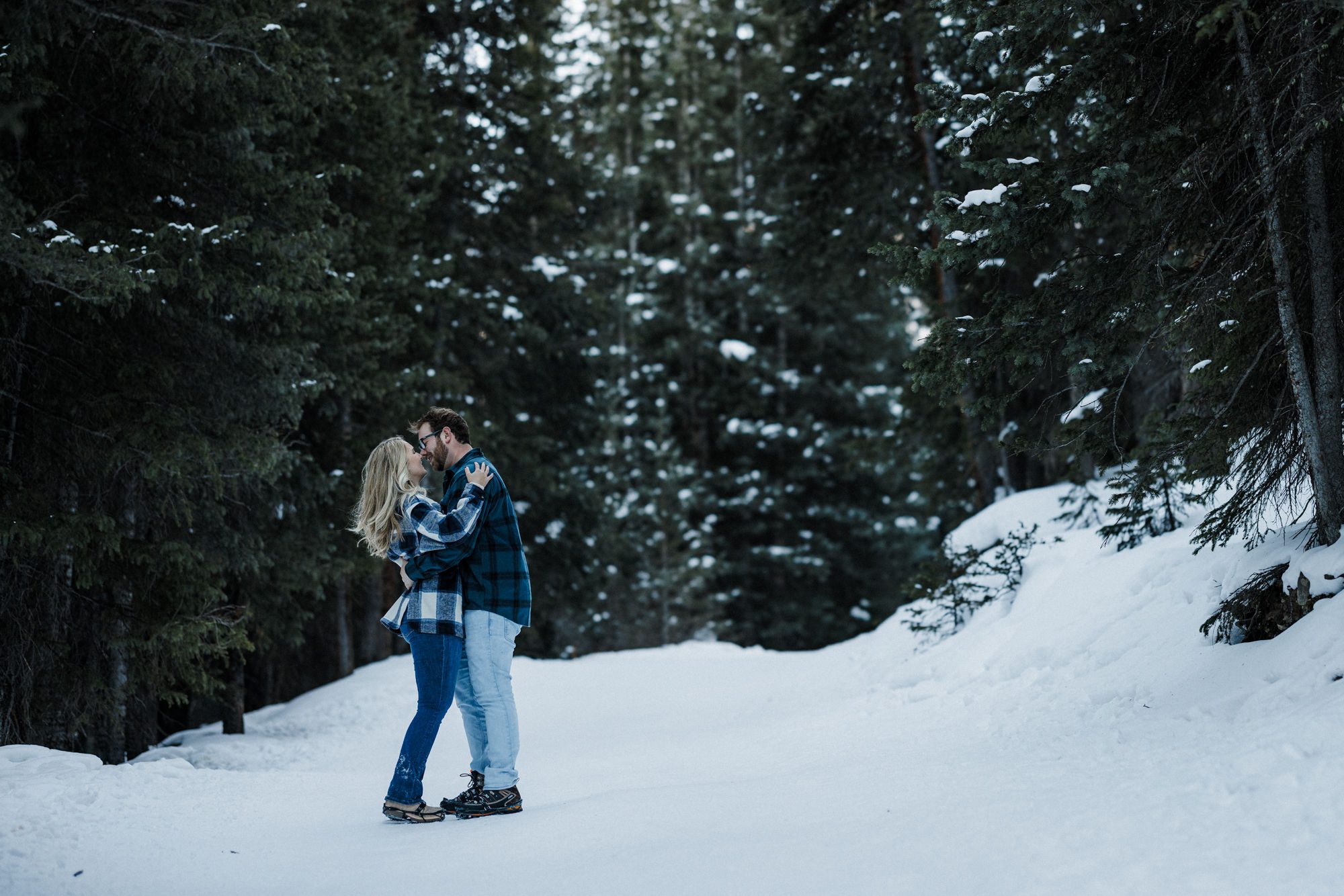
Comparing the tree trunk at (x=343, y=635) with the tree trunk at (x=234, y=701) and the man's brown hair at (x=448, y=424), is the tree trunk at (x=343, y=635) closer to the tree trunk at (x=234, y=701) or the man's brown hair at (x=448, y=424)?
the tree trunk at (x=234, y=701)

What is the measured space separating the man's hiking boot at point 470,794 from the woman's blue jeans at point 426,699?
7.6 inches

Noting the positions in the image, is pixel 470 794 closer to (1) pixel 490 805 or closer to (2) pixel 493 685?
(1) pixel 490 805

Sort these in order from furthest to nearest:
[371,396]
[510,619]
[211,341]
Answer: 1. [371,396]
2. [211,341]
3. [510,619]

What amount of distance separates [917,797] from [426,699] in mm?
2528

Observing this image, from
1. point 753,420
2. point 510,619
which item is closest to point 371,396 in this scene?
point 510,619

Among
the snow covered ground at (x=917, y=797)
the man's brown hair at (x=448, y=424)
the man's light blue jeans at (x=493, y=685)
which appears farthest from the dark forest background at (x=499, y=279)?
the man's light blue jeans at (x=493, y=685)

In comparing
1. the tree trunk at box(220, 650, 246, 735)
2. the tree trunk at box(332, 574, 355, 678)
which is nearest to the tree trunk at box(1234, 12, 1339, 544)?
the tree trunk at box(220, 650, 246, 735)

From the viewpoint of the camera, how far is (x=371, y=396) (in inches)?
513

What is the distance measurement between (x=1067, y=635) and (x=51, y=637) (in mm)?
7533

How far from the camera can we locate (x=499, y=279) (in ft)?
60.8

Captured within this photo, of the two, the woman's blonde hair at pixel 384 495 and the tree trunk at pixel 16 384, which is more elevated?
the tree trunk at pixel 16 384

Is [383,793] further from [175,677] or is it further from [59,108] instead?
[59,108]

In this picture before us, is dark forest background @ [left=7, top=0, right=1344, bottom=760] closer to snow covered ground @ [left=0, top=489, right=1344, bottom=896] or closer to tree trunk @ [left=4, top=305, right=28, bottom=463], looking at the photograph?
tree trunk @ [left=4, top=305, right=28, bottom=463]

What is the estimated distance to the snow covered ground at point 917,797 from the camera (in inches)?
136
